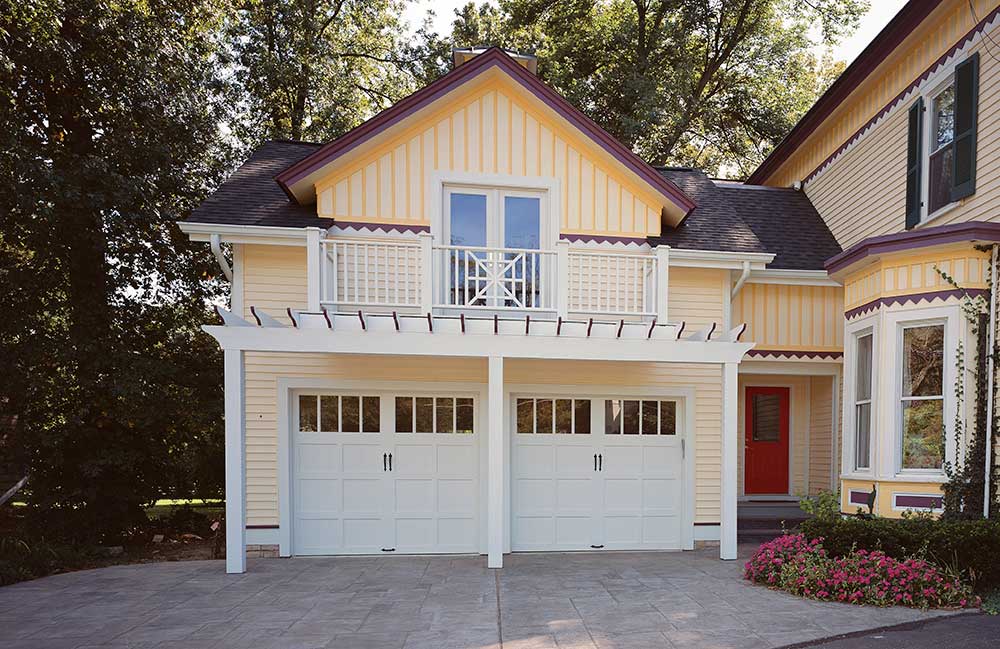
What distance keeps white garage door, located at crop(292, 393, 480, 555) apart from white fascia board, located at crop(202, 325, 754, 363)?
4.70ft

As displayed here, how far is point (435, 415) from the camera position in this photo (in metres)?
8.59

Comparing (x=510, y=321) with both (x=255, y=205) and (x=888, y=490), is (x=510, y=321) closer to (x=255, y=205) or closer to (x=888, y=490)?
(x=255, y=205)

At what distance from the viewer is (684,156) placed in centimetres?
2048

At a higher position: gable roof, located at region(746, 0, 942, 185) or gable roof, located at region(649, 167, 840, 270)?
gable roof, located at region(746, 0, 942, 185)

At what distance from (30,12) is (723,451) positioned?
11450mm

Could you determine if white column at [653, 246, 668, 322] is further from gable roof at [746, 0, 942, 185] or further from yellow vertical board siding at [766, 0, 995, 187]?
gable roof at [746, 0, 942, 185]

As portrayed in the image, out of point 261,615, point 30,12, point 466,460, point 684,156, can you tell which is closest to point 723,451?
point 466,460

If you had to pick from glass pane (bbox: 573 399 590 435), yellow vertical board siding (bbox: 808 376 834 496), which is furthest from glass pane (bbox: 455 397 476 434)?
yellow vertical board siding (bbox: 808 376 834 496)

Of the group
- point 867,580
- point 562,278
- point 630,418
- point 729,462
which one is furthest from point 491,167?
point 867,580

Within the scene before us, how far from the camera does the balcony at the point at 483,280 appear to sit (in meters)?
7.64

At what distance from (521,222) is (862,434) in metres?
5.16

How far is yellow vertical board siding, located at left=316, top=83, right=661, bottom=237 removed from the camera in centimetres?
846

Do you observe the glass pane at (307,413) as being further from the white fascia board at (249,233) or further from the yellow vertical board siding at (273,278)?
the white fascia board at (249,233)

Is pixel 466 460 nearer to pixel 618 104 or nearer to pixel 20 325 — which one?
pixel 20 325
